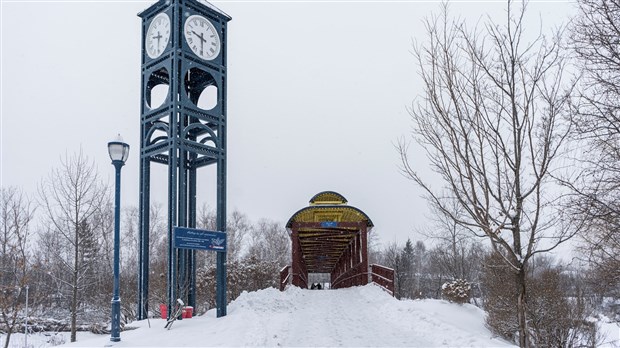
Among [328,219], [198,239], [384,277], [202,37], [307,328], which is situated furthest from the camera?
[328,219]

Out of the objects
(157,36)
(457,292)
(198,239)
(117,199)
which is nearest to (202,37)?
(157,36)

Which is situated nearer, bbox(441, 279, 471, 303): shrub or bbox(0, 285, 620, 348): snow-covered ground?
bbox(0, 285, 620, 348): snow-covered ground

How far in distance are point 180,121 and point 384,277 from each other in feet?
32.6

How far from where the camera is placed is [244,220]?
3024 inches

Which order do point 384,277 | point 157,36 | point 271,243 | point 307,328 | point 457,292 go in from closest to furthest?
point 307,328 < point 157,36 < point 384,277 < point 457,292 < point 271,243

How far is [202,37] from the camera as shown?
13.1 metres

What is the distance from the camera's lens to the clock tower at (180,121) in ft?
38.8

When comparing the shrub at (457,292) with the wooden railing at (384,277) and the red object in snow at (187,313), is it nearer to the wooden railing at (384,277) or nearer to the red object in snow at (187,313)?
the wooden railing at (384,277)

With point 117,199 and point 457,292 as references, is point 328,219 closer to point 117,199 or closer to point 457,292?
point 457,292

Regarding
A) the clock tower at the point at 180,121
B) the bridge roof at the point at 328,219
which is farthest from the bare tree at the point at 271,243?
the clock tower at the point at 180,121

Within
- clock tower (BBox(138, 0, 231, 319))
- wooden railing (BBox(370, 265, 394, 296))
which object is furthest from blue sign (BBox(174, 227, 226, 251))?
wooden railing (BBox(370, 265, 394, 296))

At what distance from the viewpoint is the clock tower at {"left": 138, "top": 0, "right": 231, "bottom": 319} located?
1182cm

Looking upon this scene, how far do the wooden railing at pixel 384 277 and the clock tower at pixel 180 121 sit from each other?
7.01 meters

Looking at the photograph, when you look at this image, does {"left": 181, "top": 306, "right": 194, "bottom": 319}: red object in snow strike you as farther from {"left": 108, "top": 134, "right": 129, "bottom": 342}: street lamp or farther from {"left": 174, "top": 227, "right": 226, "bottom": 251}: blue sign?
{"left": 108, "top": 134, "right": 129, "bottom": 342}: street lamp
